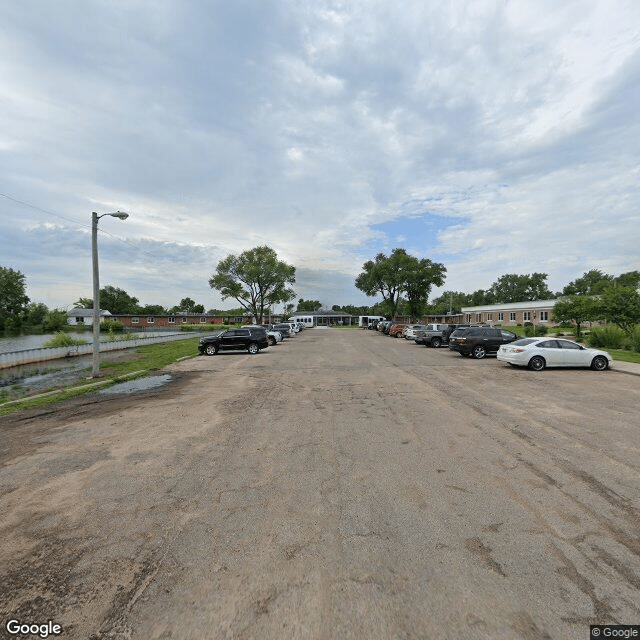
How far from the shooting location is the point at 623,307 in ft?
82.2

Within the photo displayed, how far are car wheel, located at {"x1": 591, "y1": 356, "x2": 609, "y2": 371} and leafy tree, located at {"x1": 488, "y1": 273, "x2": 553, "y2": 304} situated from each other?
110188mm

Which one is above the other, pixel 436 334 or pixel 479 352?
pixel 436 334

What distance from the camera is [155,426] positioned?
7.29 m

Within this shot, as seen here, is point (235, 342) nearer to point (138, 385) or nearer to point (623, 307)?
point (138, 385)

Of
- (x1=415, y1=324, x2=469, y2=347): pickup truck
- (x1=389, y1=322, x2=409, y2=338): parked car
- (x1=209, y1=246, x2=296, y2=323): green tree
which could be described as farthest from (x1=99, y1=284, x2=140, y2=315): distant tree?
(x1=415, y1=324, x2=469, y2=347): pickup truck

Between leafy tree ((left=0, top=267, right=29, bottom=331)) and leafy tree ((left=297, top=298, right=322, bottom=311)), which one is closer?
leafy tree ((left=0, top=267, right=29, bottom=331))

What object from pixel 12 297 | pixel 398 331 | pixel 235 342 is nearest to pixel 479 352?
pixel 235 342

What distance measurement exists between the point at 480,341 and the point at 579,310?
14443 millimetres

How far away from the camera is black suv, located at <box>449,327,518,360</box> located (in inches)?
786

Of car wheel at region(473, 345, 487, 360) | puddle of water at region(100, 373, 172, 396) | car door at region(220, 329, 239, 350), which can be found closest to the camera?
puddle of water at region(100, 373, 172, 396)

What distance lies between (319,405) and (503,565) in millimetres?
6050

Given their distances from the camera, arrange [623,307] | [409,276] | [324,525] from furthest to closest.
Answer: [409,276], [623,307], [324,525]

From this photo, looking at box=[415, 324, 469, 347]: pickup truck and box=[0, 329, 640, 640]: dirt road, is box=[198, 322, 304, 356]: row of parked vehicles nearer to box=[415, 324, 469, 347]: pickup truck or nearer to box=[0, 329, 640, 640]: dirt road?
box=[415, 324, 469, 347]: pickup truck

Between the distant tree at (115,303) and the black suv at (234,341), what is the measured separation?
93142mm
